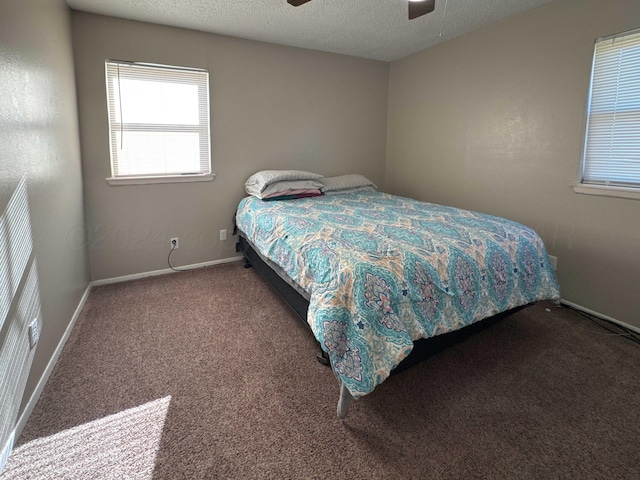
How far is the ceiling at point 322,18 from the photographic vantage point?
106 inches

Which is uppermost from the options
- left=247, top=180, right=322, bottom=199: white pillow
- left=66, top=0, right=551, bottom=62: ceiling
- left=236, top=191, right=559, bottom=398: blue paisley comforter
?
left=66, top=0, right=551, bottom=62: ceiling

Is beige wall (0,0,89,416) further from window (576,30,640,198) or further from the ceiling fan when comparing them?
window (576,30,640,198)

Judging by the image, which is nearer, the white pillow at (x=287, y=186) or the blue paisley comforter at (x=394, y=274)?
the blue paisley comforter at (x=394, y=274)

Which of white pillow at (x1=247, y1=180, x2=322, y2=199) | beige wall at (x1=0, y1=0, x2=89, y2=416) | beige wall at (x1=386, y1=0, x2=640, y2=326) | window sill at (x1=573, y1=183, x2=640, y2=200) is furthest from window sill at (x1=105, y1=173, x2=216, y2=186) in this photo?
window sill at (x1=573, y1=183, x2=640, y2=200)

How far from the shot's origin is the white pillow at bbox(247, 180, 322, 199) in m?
3.33

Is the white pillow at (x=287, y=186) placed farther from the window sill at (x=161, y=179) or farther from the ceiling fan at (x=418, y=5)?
the ceiling fan at (x=418, y=5)

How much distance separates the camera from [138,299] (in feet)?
9.49

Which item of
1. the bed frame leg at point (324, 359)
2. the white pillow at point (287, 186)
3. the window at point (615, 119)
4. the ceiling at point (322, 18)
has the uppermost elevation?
the ceiling at point (322, 18)

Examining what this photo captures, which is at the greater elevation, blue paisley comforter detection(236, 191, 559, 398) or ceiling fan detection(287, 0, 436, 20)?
ceiling fan detection(287, 0, 436, 20)

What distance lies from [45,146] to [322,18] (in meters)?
2.27

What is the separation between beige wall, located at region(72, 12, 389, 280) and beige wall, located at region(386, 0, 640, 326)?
83cm

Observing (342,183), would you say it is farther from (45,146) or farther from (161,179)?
(45,146)

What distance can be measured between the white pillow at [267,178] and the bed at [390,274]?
555 mm

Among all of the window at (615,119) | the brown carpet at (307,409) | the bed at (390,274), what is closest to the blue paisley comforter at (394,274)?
the bed at (390,274)
